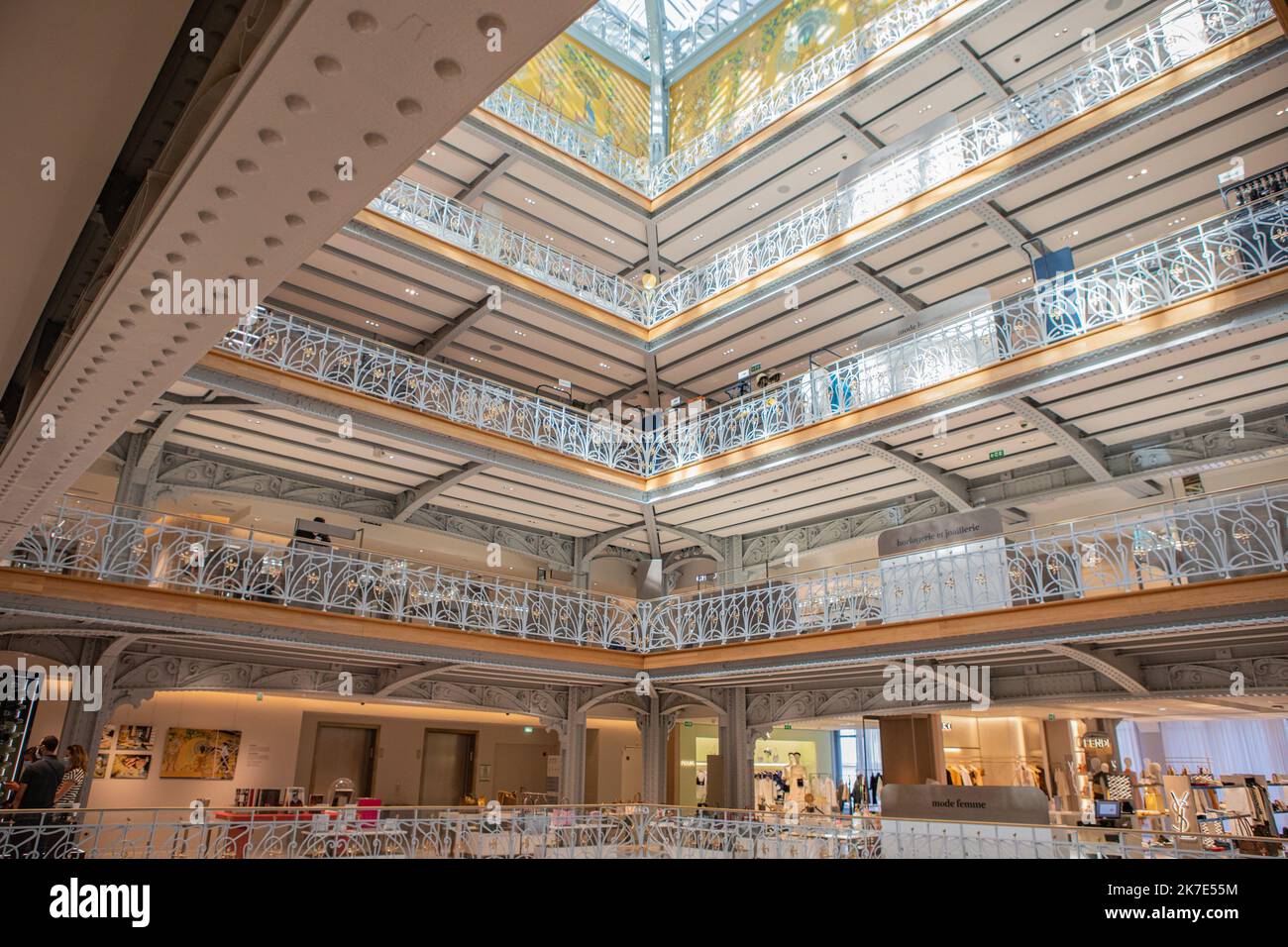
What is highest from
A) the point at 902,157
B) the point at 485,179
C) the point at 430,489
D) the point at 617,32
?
the point at 617,32

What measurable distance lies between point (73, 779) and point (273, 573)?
10.6ft

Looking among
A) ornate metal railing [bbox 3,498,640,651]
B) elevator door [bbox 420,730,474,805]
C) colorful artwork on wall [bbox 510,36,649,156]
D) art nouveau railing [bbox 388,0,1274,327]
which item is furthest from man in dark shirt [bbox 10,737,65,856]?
colorful artwork on wall [bbox 510,36,649,156]

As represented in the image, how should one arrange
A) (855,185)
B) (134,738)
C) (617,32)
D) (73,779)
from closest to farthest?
(73,779) < (134,738) < (855,185) < (617,32)

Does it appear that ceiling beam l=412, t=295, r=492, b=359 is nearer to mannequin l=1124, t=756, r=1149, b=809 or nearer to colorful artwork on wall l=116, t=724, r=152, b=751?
colorful artwork on wall l=116, t=724, r=152, b=751

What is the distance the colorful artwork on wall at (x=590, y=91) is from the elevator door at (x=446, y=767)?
13.7 metres

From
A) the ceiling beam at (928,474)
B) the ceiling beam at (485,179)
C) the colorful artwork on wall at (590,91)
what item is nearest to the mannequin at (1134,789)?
the ceiling beam at (928,474)

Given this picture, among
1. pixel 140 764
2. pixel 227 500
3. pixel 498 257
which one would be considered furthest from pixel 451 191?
pixel 140 764

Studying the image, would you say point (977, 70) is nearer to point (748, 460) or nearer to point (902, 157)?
point (902, 157)

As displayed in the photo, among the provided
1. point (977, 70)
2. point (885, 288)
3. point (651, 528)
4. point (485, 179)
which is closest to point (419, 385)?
point (485, 179)

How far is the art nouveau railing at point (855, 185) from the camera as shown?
35.6 ft

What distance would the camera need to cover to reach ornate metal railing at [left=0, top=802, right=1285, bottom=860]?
27.7ft

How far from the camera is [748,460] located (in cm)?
1392
